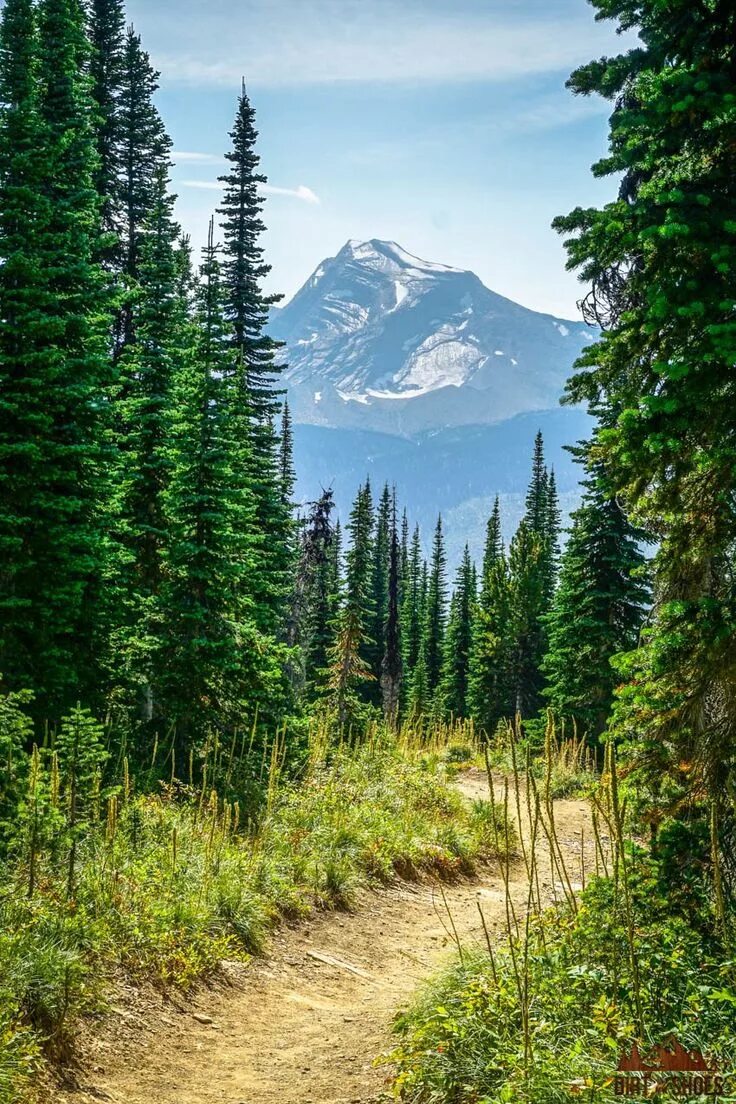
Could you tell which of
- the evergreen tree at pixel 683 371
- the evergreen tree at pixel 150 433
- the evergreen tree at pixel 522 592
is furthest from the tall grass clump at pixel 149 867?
Result: the evergreen tree at pixel 522 592

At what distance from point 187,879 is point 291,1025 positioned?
54.4 inches

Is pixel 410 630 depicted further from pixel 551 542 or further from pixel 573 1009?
pixel 573 1009

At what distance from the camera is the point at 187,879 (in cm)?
671

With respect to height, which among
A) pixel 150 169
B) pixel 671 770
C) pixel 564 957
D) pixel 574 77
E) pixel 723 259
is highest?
pixel 150 169

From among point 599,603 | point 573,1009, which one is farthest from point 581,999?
point 599,603

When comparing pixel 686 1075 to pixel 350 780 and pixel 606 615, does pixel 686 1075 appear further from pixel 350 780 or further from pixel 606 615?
pixel 606 615

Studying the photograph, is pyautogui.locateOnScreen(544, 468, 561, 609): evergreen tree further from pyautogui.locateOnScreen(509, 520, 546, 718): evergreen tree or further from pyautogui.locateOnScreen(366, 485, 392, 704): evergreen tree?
pyautogui.locateOnScreen(366, 485, 392, 704): evergreen tree

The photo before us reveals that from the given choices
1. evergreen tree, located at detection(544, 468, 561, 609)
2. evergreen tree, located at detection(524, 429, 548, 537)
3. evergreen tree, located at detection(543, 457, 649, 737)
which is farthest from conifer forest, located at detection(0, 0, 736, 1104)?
evergreen tree, located at detection(524, 429, 548, 537)

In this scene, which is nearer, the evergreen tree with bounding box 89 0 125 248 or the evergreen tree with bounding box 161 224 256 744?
the evergreen tree with bounding box 161 224 256 744

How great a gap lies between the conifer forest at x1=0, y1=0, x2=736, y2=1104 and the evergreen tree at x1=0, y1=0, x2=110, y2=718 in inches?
2.3

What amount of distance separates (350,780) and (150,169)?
2268cm

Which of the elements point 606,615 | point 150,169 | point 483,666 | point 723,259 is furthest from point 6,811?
point 483,666

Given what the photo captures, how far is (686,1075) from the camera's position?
323cm

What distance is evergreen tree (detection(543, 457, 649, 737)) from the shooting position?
24047mm
